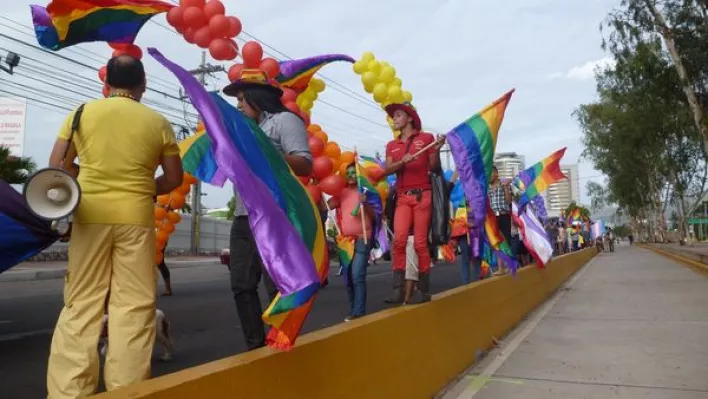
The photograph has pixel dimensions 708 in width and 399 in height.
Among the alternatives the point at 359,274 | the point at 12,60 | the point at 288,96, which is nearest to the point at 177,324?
the point at 359,274

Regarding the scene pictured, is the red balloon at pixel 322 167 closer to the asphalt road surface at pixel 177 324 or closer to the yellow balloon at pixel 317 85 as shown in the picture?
the asphalt road surface at pixel 177 324

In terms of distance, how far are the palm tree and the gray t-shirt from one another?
6.95m

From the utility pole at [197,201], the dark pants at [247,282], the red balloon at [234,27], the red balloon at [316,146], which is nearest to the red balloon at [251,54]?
the red balloon at [234,27]

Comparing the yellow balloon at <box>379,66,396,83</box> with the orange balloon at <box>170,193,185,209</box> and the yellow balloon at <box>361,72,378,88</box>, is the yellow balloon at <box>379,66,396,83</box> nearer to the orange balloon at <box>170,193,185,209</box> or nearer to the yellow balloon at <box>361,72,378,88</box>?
the yellow balloon at <box>361,72,378,88</box>

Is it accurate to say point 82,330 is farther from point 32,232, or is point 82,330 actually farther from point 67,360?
point 32,232

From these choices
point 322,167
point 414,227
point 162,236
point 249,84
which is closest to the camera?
point 249,84

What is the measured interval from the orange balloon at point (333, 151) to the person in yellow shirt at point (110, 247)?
200 inches

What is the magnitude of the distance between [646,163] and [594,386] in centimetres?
3911

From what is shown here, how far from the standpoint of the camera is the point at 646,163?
39531 mm

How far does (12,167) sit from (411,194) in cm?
773

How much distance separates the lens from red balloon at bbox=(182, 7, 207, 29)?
6.97 meters

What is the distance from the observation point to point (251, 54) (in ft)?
23.1

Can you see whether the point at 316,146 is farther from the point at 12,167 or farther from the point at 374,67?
the point at 12,167

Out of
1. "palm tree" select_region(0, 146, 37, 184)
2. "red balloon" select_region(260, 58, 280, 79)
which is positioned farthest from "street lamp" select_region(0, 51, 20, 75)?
"red balloon" select_region(260, 58, 280, 79)
